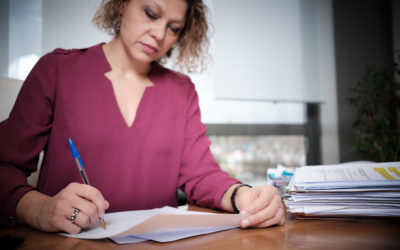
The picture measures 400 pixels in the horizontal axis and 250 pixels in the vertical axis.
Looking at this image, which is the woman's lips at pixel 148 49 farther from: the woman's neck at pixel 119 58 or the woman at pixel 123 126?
the woman's neck at pixel 119 58

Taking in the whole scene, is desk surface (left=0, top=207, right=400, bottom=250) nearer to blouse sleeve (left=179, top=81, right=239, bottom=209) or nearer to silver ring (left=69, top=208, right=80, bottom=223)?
silver ring (left=69, top=208, right=80, bottom=223)

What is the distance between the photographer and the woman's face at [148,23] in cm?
92

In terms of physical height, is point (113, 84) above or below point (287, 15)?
below

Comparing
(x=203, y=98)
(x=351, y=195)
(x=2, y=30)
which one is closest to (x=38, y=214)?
(x=351, y=195)

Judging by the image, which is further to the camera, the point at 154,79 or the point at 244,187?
the point at 154,79

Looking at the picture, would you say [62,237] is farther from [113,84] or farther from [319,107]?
[319,107]

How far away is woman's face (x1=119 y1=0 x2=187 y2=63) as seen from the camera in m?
0.92

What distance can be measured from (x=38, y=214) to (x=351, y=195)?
65 cm

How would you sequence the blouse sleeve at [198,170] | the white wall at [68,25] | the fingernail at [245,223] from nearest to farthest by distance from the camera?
the fingernail at [245,223], the blouse sleeve at [198,170], the white wall at [68,25]

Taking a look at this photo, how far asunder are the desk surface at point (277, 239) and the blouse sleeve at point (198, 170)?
0.27m

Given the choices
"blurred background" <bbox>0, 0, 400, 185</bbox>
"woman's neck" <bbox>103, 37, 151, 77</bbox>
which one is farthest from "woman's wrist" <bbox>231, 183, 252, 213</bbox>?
"blurred background" <bbox>0, 0, 400, 185</bbox>

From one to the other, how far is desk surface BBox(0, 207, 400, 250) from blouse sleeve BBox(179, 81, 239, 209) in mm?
271

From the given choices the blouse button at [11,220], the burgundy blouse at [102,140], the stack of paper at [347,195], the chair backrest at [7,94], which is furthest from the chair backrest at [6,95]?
the stack of paper at [347,195]

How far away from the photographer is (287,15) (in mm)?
2230
